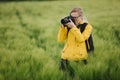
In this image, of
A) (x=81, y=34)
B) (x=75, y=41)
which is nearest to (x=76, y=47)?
(x=75, y=41)

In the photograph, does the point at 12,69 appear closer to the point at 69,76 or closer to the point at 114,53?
the point at 69,76

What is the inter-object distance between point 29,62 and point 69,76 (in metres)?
0.57

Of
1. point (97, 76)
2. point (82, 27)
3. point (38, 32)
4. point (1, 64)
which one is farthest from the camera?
point (38, 32)

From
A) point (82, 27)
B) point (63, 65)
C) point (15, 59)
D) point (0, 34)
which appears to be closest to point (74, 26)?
point (82, 27)

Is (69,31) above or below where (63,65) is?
above

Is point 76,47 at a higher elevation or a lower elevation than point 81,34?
lower

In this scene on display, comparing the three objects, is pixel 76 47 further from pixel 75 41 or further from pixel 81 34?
pixel 81 34

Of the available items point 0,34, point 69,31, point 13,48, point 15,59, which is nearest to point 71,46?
point 69,31

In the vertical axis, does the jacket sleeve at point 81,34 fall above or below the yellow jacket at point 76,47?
above

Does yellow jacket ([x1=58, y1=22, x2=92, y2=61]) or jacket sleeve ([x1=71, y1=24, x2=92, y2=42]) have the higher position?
jacket sleeve ([x1=71, y1=24, x2=92, y2=42])

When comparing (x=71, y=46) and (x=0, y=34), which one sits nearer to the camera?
(x=71, y=46)

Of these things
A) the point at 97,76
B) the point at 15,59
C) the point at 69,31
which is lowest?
the point at 97,76

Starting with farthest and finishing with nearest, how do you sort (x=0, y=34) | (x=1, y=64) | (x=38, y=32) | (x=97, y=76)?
(x=38, y=32) → (x=0, y=34) → (x=1, y=64) → (x=97, y=76)

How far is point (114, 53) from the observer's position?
13.0ft
